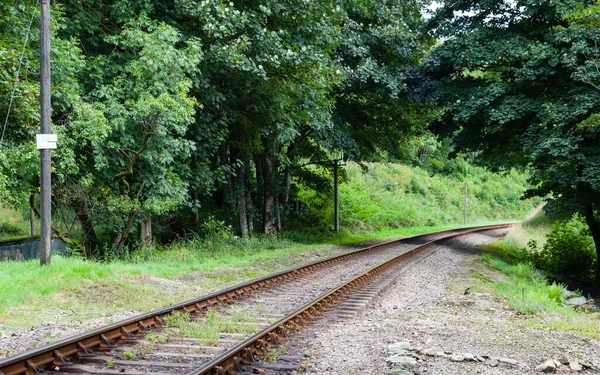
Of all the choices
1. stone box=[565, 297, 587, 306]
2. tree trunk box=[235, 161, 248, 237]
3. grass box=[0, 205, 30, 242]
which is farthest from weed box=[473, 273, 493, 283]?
grass box=[0, 205, 30, 242]

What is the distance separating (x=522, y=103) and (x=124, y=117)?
1378 centimetres

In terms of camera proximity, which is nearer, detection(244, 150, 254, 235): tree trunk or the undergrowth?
the undergrowth

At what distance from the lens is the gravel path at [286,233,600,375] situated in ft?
21.7

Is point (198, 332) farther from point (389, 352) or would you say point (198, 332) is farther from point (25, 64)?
point (25, 64)

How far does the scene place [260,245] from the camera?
71.8 ft

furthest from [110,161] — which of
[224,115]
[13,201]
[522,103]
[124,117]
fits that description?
[522,103]

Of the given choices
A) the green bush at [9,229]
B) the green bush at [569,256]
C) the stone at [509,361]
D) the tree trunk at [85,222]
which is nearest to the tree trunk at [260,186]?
the tree trunk at [85,222]

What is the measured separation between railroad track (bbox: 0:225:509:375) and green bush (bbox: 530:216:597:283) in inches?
514

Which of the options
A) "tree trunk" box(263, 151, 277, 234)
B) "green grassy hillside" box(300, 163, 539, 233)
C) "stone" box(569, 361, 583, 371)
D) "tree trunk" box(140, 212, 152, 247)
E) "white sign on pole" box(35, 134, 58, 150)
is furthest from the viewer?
"green grassy hillside" box(300, 163, 539, 233)

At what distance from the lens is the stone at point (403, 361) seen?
6.48 meters

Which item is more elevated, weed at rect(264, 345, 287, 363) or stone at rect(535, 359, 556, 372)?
weed at rect(264, 345, 287, 363)

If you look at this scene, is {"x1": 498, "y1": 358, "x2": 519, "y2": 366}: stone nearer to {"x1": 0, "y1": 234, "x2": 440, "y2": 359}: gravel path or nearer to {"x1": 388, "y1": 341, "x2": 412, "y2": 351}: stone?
{"x1": 388, "y1": 341, "x2": 412, "y2": 351}: stone

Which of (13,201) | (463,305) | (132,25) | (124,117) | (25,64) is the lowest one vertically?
(463,305)

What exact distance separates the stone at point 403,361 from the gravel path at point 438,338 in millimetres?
87
